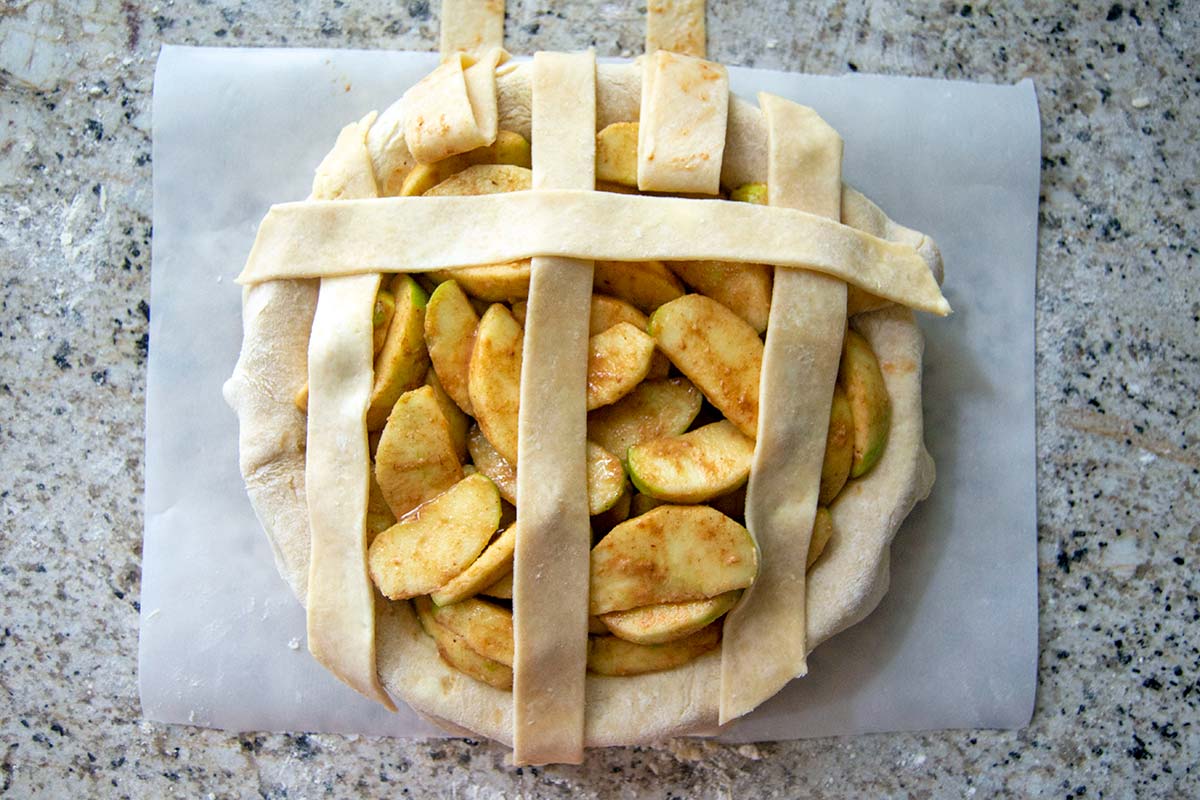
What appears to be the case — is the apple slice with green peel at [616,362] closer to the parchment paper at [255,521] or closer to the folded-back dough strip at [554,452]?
the folded-back dough strip at [554,452]

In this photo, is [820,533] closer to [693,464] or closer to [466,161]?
[693,464]

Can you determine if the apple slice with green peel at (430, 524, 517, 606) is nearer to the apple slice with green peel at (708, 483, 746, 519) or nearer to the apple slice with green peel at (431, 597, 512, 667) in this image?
the apple slice with green peel at (431, 597, 512, 667)

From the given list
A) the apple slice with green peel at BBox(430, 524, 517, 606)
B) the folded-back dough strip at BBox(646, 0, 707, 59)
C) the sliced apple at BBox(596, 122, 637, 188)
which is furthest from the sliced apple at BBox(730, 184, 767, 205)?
the apple slice with green peel at BBox(430, 524, 517, 606)

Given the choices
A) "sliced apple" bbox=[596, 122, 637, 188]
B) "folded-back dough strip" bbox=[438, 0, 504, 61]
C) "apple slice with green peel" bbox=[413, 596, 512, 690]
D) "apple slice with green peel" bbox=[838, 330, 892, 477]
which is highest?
"folded-back dough strip" bbox=[438, 0, 504, 61]

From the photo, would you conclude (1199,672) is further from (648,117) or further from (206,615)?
(206,615)

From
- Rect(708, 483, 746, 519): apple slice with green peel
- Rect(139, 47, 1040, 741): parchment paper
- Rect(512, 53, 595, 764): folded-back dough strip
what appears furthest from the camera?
Rect(139, 47, 1040, 741): parchment paper

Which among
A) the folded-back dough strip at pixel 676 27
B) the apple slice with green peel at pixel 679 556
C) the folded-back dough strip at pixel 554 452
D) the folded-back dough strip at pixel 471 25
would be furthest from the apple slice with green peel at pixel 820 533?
the folded-back dough strip at pixel 471 25

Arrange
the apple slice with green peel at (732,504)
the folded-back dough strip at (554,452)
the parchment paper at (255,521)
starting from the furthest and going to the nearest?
the parchment paper at (255,521), the apple slice with green peel at (732,504), the folded-back dough strip at (554,452)

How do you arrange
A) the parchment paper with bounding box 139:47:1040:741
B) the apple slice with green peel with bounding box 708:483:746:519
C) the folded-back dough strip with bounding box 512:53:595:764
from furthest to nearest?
the parchment paper with bounding box 139:47:1040:741, the apple slice with green peel with bounding box 708:483:746:519, the folded-back dough strip with bounding box 512:53:595:764

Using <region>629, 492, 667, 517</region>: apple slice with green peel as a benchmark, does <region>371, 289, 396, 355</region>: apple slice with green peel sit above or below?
above
